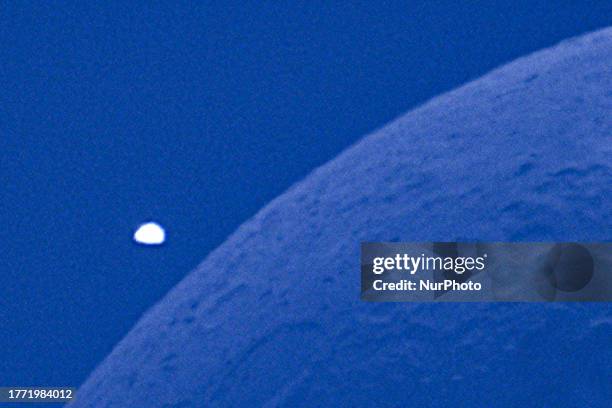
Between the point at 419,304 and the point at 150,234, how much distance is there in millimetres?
868

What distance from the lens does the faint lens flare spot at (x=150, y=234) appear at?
2.06 meters

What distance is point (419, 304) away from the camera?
77.4 inches

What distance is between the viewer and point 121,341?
2084mm

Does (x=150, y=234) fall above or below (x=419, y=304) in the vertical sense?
above

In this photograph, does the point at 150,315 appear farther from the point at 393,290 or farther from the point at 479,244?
the point at 479,244

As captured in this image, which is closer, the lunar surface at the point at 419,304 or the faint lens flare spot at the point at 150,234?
the lunar surface at the point at 419,304

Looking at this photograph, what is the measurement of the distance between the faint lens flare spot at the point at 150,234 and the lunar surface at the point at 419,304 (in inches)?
6.2

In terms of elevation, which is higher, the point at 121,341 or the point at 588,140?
the point at 588,140

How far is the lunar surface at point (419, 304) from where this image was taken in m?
1.89

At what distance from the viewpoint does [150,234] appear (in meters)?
2.06

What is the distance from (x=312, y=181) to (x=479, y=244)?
1.82 ft

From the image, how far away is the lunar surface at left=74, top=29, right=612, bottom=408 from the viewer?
1891 mm

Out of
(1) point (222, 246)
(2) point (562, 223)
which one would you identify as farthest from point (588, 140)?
(1) point (222, 246)

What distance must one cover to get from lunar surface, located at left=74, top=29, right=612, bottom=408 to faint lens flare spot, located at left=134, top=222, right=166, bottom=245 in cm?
16
